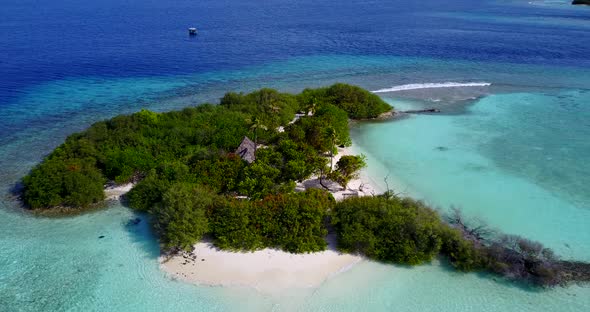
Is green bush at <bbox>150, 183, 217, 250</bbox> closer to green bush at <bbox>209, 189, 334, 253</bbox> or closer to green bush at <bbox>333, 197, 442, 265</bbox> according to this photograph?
green bush at <bbox>209, 189, 334, 253</bbox>

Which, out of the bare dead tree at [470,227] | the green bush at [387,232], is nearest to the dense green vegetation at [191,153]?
the green bush at [387,232]

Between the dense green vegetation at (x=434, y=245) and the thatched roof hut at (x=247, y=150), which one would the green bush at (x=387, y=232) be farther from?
the thatched roof hut at (x=247, y=150)

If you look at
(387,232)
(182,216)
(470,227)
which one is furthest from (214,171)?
(470,227)

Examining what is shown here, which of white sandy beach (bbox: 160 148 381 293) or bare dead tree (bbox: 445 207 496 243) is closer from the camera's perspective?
white sandy beach (bbox: 160 148 381 293)

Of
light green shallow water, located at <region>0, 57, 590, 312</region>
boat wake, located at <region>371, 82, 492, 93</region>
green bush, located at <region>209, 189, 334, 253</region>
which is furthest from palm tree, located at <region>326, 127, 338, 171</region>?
boat wake, located at <region>371, 82, 492, 93</region>

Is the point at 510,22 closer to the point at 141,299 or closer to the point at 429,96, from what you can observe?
the point at 429,96
